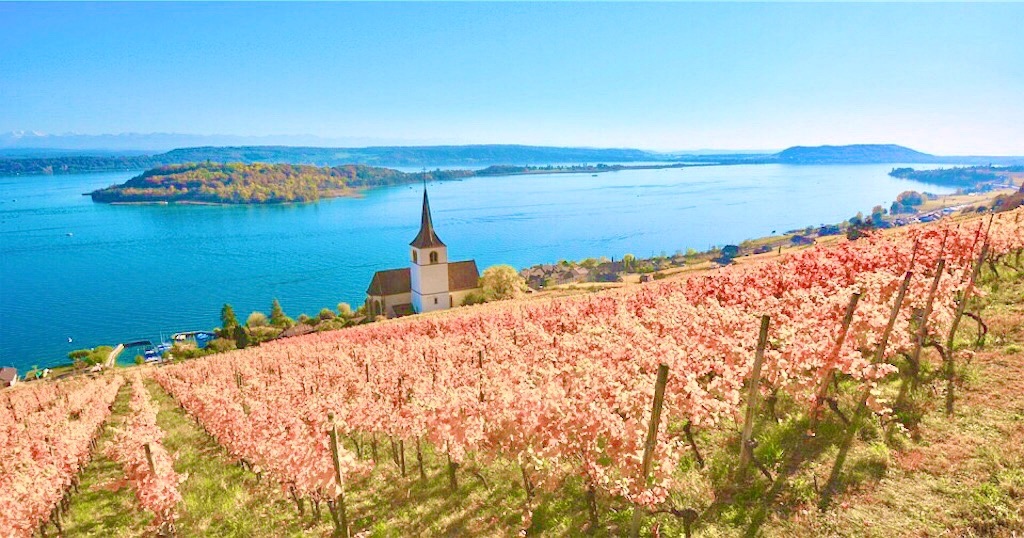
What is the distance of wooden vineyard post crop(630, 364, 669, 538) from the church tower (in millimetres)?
52901

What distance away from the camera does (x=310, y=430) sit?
11.4 metres

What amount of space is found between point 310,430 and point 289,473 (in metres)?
1.46

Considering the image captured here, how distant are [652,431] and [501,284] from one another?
171ft

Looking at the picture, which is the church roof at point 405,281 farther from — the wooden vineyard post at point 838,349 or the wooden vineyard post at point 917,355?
the wooden vineyard post at point 838,349

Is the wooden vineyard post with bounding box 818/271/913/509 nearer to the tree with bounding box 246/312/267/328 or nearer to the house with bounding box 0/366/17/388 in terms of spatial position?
the tree with bounding box 246/312/267/328

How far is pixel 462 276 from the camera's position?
64.6 metres

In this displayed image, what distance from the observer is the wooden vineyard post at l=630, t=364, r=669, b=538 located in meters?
6.96

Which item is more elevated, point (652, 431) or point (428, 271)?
point (652, 431)

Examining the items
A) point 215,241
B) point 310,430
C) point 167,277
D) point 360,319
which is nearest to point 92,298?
point 167,277

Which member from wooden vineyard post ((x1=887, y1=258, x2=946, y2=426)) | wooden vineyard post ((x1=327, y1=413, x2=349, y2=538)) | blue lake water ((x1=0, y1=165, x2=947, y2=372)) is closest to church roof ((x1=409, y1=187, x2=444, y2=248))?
blue lake water ((x1=0, y1=165, x2=947, y2=372))

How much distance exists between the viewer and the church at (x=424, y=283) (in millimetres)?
59688

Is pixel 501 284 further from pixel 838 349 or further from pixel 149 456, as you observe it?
pixel 838 349

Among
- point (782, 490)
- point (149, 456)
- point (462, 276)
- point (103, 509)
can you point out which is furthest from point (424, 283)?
point (782, 490)

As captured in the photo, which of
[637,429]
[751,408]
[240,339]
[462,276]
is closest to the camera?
[637,429]
